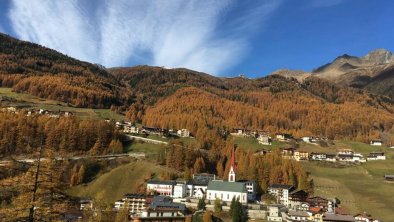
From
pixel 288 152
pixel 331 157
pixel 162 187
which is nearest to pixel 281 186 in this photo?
pixel 162 187

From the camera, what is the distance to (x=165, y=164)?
12375 centimetres

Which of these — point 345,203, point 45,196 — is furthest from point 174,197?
point 45,196

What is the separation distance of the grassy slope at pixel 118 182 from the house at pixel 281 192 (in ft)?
106

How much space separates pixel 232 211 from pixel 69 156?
63.6 m

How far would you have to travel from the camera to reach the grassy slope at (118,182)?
10112 cm

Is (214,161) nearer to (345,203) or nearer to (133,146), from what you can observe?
(133,146)

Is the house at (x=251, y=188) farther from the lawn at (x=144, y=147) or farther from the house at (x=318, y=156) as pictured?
the house at (x=318, y=156)

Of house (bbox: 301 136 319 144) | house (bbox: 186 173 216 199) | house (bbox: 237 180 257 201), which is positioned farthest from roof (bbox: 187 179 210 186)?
house (bbox: 301 136 319 144)

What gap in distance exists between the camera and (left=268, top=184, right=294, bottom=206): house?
104750 millimetres

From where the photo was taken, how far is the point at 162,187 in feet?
335

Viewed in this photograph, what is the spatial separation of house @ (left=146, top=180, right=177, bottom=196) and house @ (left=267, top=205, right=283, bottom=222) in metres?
26.1

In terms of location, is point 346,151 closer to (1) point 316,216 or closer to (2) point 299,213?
(1) point 316,216

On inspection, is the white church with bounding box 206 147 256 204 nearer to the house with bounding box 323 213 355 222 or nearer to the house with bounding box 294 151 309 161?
the house with bounding box 323 213 355 222

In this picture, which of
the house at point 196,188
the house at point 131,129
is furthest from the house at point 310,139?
the house at point 196,188
